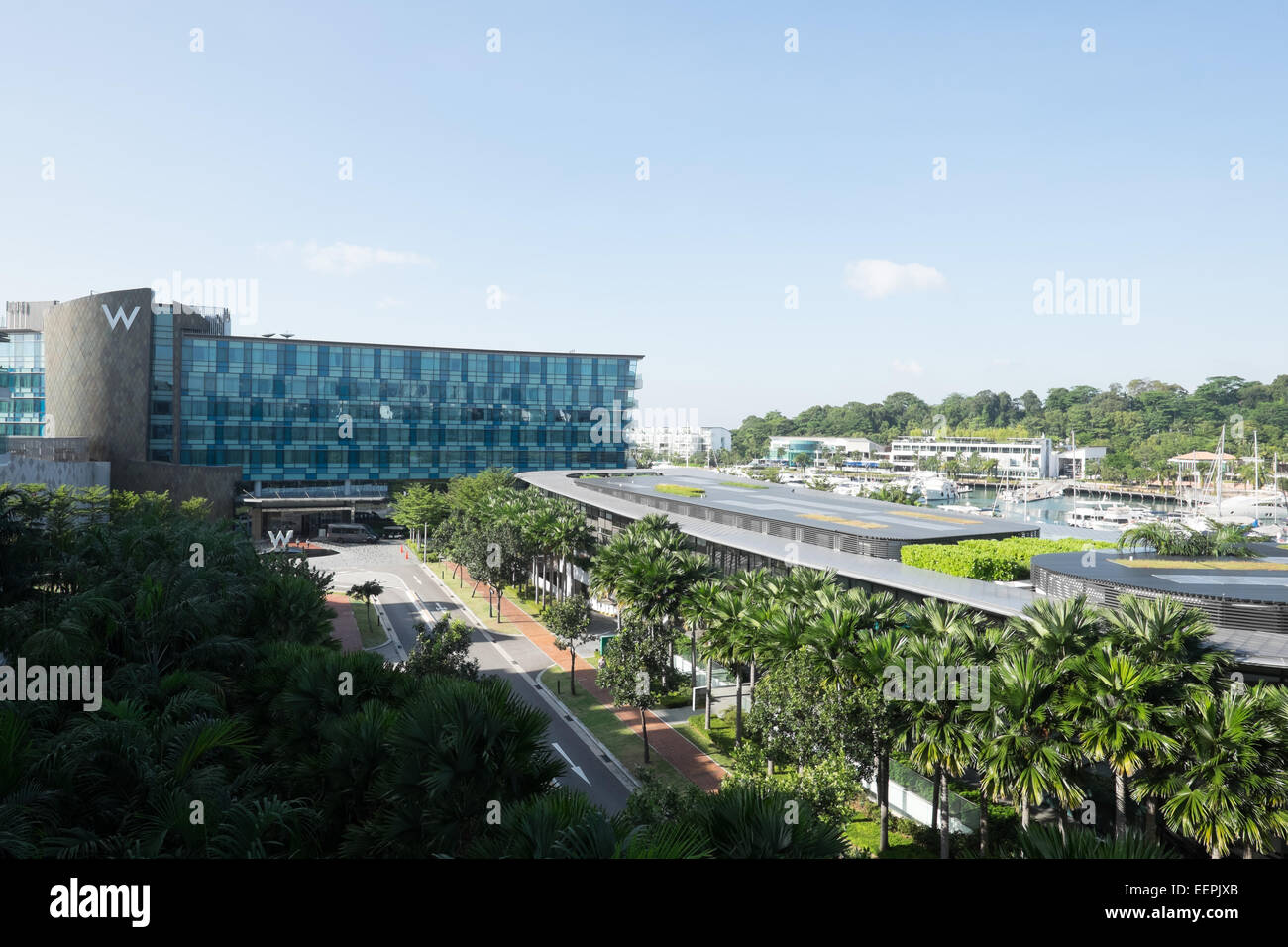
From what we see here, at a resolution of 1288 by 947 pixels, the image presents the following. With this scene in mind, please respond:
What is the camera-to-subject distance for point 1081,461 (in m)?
179

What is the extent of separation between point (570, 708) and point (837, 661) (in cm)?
1681

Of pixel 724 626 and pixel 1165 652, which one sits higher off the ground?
pixel 1165 652

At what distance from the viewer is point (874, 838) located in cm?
2347

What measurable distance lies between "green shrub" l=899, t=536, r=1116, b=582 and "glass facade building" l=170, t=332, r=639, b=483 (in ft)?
249

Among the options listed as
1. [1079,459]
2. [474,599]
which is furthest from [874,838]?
[1079,459]

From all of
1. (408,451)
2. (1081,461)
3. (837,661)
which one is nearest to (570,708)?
(837,661)

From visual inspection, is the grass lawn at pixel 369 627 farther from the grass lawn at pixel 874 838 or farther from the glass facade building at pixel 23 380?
the glass facade building at pixel 23 380

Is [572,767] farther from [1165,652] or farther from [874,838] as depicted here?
[1165,652]

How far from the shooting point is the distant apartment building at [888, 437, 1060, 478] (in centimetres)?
17562

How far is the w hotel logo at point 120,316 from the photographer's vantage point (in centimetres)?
8312

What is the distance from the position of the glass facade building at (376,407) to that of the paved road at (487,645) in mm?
15792

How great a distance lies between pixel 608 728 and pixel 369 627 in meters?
22.9

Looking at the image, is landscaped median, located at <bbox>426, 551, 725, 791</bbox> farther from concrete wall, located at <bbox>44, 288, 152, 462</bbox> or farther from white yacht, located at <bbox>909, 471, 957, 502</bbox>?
white yacht, located at <bbox>909, 471, 957, 502</bbox>

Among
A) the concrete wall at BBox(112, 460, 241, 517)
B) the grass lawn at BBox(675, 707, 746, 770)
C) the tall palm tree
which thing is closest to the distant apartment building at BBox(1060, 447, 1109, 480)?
the concrete wall at BBox(112, 460, 241, 517)
